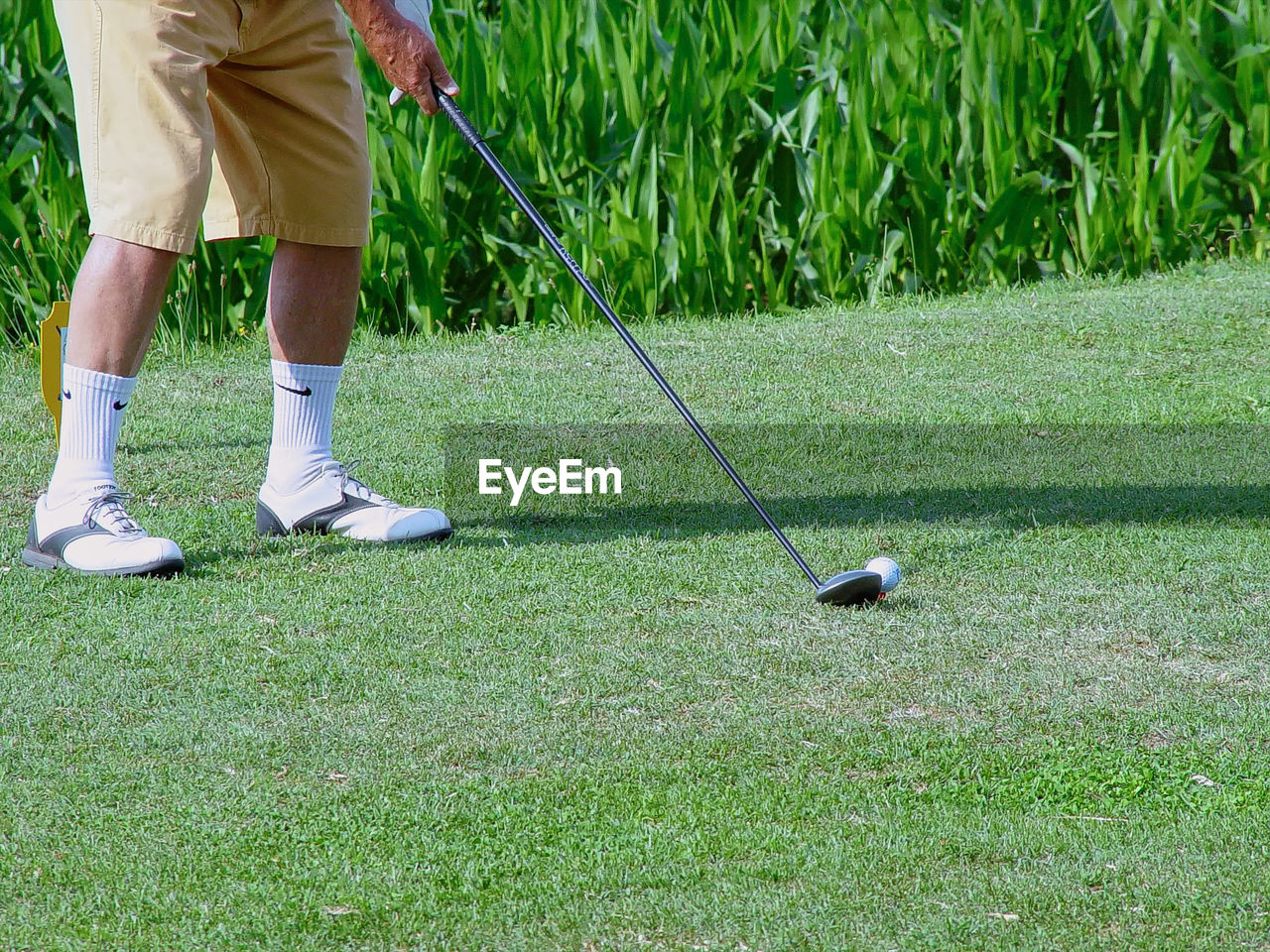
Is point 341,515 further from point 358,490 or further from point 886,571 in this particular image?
point 886,571

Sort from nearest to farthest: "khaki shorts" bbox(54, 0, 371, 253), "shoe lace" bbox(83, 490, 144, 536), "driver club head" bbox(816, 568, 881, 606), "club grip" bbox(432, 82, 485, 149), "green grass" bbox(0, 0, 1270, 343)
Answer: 1. "driver club head" bbox(816, 568, 881, 606)
2. "khaki shorts" bbox(54, 0, 371, 253)
3. "shoe lace" bbox(83, 490, 144, 536)
4. "club grip" bbox(432, 82, 485, 149)
5. "green grass" bbox(0, 0, 1270, 343)

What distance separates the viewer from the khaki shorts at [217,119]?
9.15ft

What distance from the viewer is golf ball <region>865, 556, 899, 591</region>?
266 centimetres

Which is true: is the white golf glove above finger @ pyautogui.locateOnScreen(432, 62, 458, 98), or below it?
above

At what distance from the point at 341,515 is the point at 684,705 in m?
1.18

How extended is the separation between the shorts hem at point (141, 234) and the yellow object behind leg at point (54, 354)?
41 cm

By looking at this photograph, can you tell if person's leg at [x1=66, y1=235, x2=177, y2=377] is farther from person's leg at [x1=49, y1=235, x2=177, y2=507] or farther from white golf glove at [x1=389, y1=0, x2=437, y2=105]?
white golf glove at [x1=389, y1=0, x2=437, y2=105]

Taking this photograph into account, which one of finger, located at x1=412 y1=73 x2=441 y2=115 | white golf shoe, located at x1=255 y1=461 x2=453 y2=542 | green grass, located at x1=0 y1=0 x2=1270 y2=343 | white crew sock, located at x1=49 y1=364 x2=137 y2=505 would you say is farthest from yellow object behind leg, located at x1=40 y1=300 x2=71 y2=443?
green grass, located at x1=0 y1=0 x2=1270 y2=343

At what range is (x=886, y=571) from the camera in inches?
105

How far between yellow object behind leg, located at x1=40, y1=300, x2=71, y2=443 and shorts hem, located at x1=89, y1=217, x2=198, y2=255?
413 millimetres

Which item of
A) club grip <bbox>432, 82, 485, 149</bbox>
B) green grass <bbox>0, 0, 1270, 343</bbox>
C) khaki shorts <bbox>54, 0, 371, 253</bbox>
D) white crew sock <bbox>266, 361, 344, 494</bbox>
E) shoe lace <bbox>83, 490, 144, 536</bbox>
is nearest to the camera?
khaki shorts <bbox>54, 0, 371, 253</bbox>

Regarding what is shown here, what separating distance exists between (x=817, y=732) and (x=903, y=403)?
223 centimetres

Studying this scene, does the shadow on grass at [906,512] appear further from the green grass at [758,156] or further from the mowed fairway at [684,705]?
the green grass at [758,156]

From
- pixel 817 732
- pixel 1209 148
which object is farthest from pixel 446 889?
pixel 1209 148
